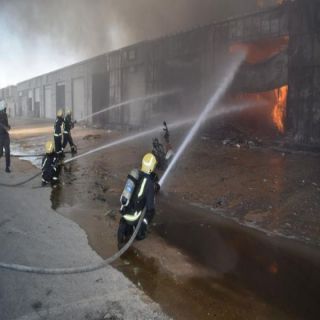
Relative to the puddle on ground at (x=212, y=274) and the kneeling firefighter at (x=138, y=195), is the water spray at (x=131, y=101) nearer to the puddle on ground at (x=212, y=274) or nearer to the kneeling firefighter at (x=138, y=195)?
the puddle on ground at (x=212, y=274)

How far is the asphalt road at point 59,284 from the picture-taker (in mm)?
3676

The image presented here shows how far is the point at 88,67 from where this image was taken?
27.9 m

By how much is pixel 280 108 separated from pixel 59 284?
10.8 m

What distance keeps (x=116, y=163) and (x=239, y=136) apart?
4.72 meters

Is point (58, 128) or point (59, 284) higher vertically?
point (58, 128)

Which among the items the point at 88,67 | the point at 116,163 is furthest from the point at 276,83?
the point at 88,67

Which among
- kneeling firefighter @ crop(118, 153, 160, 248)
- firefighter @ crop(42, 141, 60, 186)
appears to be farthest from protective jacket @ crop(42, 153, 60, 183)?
kneeling firefighter @ crop(118, 153, 160, 248)

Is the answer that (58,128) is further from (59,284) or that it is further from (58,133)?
(59,284)

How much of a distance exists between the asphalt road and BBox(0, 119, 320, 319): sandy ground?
0.21 meters

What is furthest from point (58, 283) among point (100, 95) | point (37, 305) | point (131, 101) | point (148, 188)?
point (100, 95)

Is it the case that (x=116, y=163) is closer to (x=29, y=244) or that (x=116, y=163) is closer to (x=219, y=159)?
(x=219, y=159)

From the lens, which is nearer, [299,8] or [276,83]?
[299,8]

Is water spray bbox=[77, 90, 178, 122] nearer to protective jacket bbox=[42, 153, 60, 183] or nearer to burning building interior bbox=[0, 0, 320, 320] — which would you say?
burning building interior bbox=[0, 0, 320, 320]

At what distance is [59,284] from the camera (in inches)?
167
